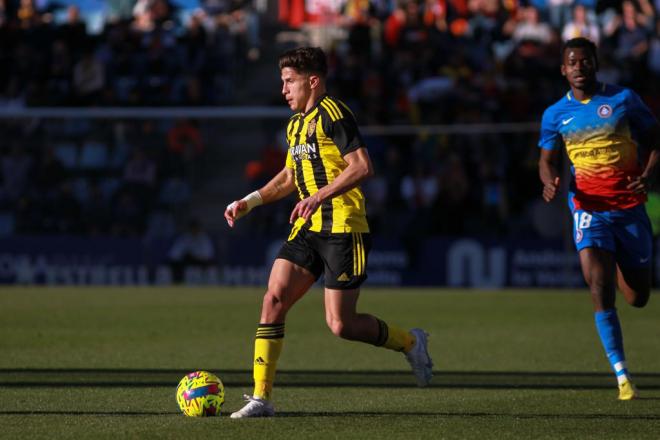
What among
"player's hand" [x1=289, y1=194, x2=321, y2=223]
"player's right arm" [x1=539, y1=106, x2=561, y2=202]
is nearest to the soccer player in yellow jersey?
"player's hand" [x1=289, y1=194, x2=321, y2=223]

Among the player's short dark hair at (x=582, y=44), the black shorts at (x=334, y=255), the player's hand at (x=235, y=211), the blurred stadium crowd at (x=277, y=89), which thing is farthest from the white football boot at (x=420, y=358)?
the blurred stadium crowd at (x=277, y=89)

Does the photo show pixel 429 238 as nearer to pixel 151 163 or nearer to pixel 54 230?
pixel 151 163

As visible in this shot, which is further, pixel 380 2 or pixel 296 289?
pixel 380 2

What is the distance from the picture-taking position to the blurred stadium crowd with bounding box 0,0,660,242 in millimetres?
22391

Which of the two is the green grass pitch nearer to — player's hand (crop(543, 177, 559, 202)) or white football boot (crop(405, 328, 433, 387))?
white football boot (crop(405, 328, 433, 387))

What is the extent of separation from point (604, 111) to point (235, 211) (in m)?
2.86

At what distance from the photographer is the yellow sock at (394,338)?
846 centimetres

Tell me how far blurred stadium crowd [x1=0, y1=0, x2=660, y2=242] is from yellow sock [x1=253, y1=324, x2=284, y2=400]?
575 inches

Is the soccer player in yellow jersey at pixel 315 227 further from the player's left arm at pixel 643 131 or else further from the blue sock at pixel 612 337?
the player's left arm at pixel 643 131

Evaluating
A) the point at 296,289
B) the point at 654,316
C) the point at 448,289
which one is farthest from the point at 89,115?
the point at 296,289

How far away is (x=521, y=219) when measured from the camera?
72.9 feet

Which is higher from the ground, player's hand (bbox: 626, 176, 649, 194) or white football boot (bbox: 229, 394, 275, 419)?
player's hand (bbox: 626, 176, 649, 194)

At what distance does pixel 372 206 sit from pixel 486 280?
239 cm

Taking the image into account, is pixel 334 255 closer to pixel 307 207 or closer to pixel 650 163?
pixel 307 207
